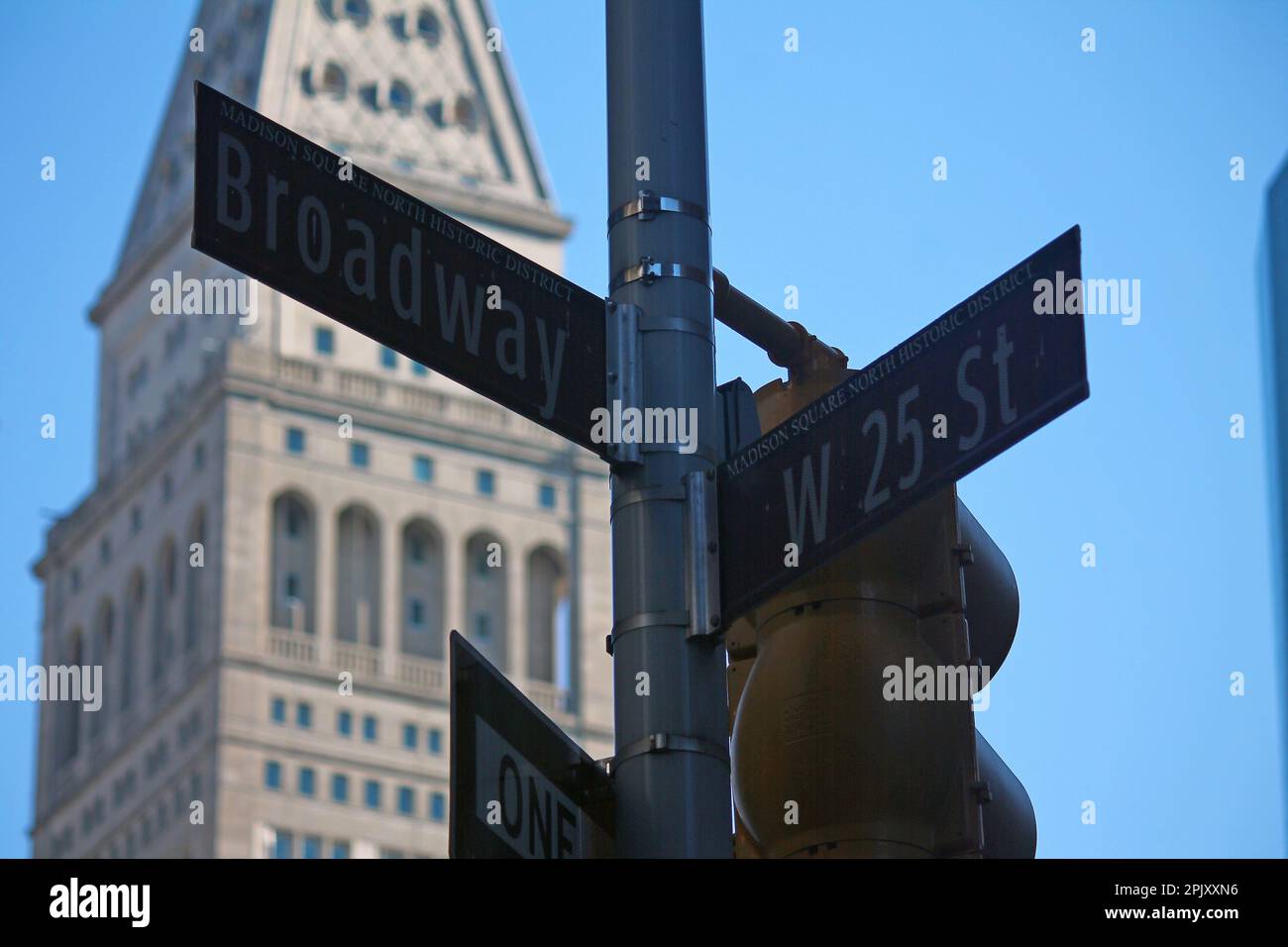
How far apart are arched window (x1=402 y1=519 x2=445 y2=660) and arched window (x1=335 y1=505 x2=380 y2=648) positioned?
1.41 meters

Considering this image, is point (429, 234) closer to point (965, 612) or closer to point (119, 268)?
point (965, 612)

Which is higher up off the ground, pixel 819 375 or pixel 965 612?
pixel 819 375

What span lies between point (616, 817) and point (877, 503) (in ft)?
3.80

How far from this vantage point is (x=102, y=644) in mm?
118125

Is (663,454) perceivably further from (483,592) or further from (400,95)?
(400,95)

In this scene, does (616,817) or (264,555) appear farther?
(264,555)

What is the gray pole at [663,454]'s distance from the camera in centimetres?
827

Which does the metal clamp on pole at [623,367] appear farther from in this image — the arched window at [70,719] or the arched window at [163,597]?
the arched window at [70,719]

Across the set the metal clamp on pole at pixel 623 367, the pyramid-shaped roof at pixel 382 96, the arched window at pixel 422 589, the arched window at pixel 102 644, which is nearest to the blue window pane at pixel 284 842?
the arched window at pixel 422 589

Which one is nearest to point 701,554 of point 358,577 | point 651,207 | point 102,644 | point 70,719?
point 651,207

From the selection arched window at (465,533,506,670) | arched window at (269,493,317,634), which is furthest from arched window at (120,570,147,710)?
arched window at (465,533,506,670)

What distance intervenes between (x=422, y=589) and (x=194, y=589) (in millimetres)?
8856

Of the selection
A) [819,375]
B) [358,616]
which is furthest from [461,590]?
[819,375]
